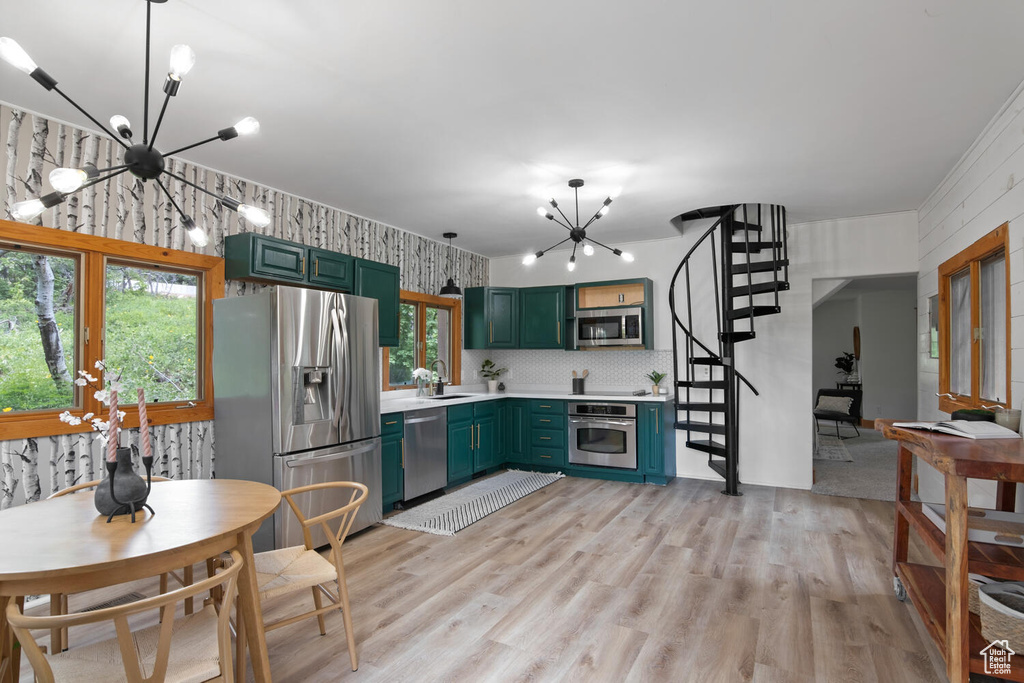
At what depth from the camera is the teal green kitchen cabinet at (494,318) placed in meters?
6.51

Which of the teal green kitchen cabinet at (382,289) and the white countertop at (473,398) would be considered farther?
the white countertop at (473,398)

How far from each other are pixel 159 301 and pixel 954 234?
550 cm

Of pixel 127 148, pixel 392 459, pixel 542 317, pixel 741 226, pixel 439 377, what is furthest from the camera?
pixel 542 317

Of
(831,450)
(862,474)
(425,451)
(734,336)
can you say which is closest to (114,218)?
(425,451)

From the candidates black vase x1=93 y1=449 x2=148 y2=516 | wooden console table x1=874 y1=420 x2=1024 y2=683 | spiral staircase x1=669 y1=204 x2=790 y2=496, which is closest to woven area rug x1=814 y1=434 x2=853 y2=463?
spiral staircase x1=669 y1=204 x2=790 y2=496

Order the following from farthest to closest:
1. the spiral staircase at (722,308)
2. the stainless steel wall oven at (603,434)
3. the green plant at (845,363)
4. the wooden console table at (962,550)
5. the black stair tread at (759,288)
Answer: the green plant at (845,363)
the stainless steel wall oven at (603,434)
the spiral staircase at (722,308)
the black stair tread at (759,288)
the wooden console table at (962,550)

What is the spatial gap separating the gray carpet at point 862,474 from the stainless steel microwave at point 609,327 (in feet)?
7.52

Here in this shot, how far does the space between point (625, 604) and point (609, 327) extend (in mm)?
3592

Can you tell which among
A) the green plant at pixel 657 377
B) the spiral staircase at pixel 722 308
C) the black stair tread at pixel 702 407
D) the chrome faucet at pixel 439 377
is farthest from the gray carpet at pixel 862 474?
the chrome faucet at pixel 439 377

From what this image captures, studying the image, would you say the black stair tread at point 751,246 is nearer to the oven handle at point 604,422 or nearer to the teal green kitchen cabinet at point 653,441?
the teal green kitchen cabinet at point 653,441

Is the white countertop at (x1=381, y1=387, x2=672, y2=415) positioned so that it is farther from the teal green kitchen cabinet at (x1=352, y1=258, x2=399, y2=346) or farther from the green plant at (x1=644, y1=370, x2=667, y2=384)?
the teal green kitchen cabinet at (x1=352, y1=258, x2=399, y2=346)

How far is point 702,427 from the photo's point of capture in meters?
5.27

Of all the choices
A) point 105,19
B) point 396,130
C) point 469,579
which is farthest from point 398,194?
point 469,579

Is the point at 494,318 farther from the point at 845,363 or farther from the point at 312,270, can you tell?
the point at 845,363
